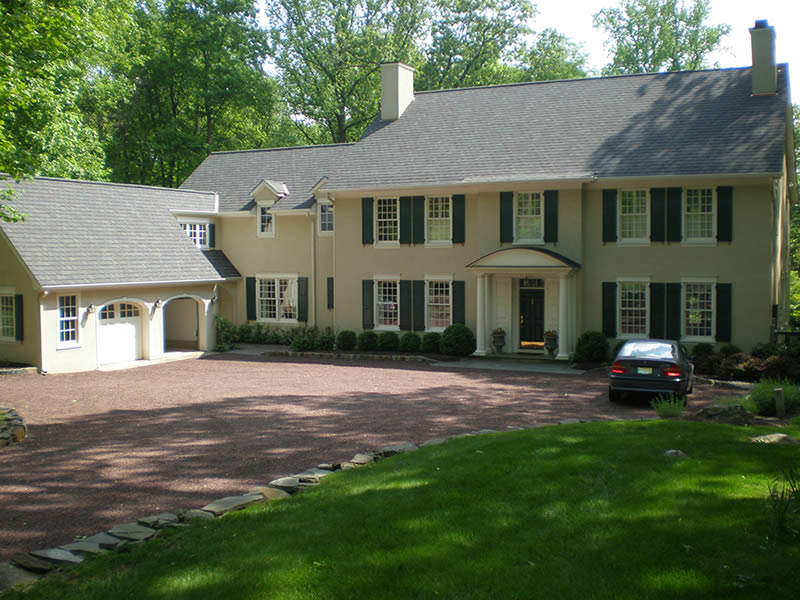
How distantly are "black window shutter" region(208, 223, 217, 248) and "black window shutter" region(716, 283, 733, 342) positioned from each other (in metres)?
20.5

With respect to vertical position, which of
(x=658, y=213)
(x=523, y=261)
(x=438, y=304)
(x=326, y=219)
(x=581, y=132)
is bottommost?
(x=438, y=304)

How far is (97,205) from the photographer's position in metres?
27.3

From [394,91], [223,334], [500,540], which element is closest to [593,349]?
[223,334]

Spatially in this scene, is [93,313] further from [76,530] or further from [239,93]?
[239,93]

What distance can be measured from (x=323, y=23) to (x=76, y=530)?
44980 mm

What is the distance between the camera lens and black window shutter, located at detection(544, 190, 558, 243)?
25.6 m

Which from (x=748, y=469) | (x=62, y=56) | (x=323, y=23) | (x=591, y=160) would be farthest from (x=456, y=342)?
(x=323, y=23)

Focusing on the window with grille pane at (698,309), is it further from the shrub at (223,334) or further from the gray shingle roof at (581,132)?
the shrub at (223,334)

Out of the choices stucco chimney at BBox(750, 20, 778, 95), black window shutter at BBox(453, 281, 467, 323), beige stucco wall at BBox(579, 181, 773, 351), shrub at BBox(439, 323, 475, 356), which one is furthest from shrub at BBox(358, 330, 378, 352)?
stucco chimney at BBox(750, 20, 778, 95)

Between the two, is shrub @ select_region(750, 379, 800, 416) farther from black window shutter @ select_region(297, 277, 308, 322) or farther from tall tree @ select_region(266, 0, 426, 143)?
tall tree @ select_region(266, 0, 426, 143)

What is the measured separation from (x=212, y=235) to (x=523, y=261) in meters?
14.6

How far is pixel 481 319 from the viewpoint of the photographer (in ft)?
86.5

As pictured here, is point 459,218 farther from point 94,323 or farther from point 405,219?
point 94,323

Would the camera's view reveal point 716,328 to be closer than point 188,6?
Yes
